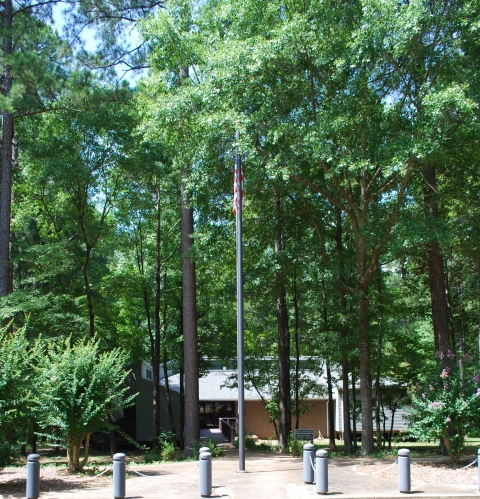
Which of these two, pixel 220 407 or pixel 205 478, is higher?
pixel 205 478

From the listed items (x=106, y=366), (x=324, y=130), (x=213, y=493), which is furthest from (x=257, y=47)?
(x=213, y=493)

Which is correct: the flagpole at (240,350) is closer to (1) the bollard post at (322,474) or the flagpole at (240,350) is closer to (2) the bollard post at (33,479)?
(1) the bollard post at (322,474)

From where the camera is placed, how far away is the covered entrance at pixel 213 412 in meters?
43.3

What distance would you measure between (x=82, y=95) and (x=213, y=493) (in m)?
16.0

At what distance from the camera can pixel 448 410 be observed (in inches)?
502

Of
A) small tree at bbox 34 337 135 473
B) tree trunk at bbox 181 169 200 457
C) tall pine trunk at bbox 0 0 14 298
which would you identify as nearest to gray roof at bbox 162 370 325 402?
tree trunk at bbox 181 169 200 457

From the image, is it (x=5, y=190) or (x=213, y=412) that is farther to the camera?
(x=213, y=412)

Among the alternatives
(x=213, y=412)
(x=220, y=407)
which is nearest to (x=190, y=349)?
(x=220, y=407)

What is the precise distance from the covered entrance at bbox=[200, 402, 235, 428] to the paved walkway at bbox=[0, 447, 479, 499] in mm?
29743

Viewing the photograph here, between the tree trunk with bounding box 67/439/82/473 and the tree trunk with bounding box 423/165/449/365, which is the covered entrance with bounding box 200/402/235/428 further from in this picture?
the tree trunk with bounding box 67/439/82/473

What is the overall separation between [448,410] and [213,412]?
1300 inches

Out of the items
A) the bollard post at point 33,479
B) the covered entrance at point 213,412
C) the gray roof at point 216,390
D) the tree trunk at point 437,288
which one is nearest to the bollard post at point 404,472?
the bollard post at point 33,479

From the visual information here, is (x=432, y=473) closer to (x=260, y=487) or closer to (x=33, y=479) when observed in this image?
(x=260, y=487)

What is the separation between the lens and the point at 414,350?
2881cm
